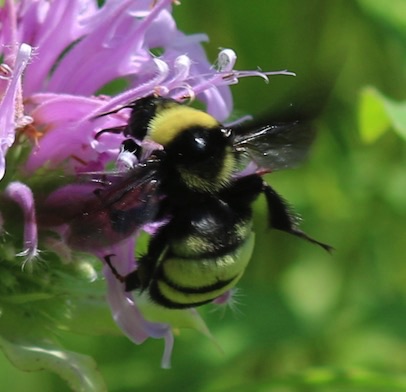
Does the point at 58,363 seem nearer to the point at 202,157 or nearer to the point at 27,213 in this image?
the point at 27,213

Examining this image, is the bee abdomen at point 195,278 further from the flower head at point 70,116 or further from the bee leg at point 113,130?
the bee leg at point 113,130

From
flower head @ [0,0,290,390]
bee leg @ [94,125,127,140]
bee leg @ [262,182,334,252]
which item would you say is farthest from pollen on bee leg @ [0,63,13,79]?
bee leg @ [262,182,334,252]

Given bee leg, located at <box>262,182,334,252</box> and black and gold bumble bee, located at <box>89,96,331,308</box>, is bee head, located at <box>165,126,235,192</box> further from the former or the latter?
bee leg, located at <box>262,182,334,252</box>

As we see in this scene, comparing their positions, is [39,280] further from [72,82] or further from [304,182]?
[304,182]

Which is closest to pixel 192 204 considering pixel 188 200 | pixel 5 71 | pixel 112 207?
pixel 188 200

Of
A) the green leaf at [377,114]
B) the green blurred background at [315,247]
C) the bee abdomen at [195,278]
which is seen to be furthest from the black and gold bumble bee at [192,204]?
the green blurred background at [315,247]
